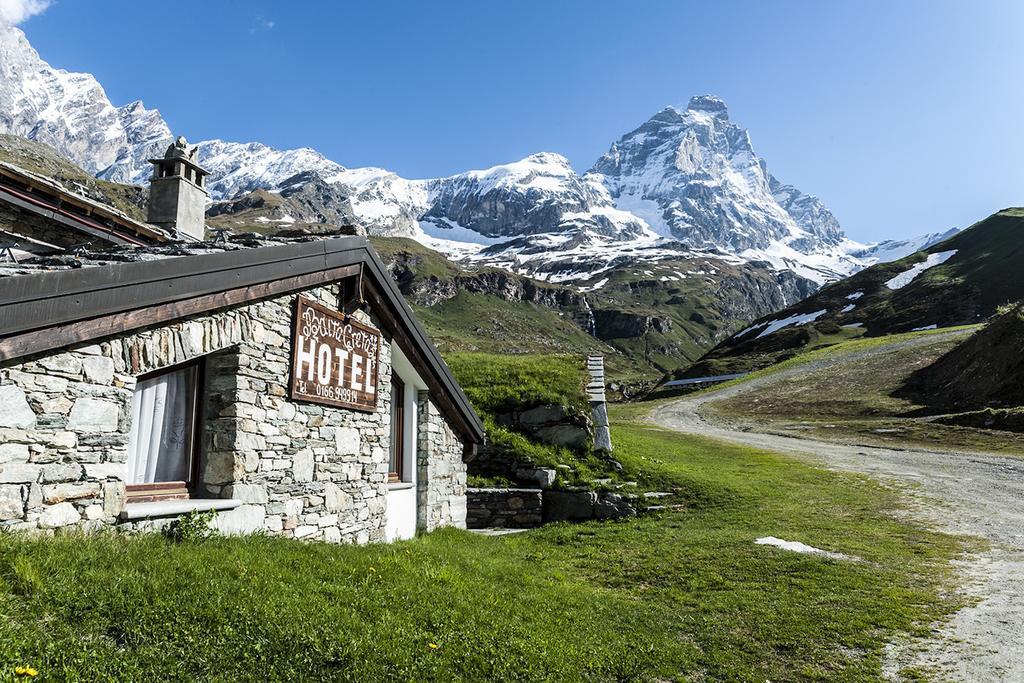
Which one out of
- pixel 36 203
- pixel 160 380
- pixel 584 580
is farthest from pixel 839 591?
pixel 36 203

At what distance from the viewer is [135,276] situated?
5902 millimetres

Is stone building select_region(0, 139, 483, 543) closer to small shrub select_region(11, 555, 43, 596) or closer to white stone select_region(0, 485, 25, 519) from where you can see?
white stone select_region(0, 485, 25, 519)

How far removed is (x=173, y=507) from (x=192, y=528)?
344 mm

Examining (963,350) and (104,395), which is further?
(963,350)

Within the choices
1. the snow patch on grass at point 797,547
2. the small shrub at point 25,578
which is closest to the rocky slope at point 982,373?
the snow patch on grass at point 797,547

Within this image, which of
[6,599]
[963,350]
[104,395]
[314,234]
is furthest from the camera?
[963,350]

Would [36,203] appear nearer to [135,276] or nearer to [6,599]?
[135,276]

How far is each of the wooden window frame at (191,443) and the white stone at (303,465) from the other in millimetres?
1402

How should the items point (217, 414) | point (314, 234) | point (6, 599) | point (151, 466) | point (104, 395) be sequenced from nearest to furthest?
1. point (6, 599)
2. point (104, 395)
3. point (151, 466)
4. point (217, 414)
5. point (314, 234)

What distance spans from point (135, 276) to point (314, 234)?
4311 mm

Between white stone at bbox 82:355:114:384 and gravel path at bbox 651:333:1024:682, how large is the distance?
8715mm

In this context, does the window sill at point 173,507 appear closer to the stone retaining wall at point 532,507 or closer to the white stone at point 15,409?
the white stone at point 15,409

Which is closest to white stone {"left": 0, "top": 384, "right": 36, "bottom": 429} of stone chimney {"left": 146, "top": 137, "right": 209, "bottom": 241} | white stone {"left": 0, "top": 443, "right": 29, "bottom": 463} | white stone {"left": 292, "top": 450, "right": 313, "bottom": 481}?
white stone {"left": 0, "top": 443, "right": 29, "bottom": 463}

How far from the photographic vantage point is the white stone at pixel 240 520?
23.7ft
